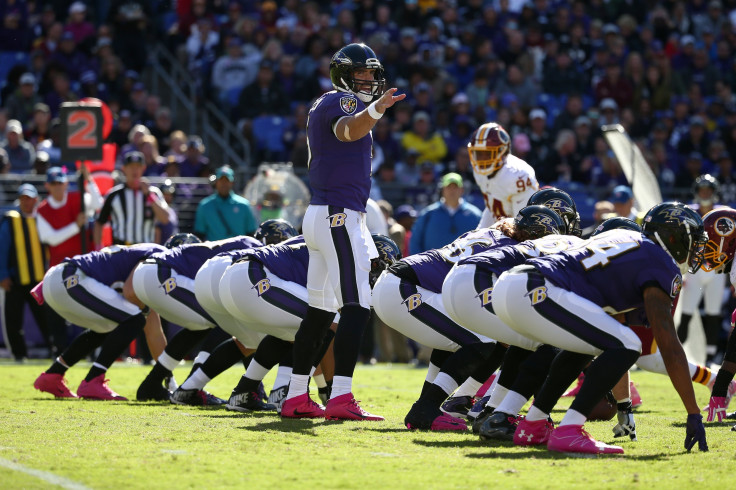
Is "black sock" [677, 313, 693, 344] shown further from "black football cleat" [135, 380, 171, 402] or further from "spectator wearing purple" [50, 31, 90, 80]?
"spectator wearing purple" [50, 31, 90, 80]

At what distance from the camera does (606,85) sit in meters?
17.7

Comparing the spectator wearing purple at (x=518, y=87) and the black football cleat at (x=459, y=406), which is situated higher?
the spectator wearing purple at (x=518, y=87)

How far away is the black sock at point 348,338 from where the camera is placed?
658 cm

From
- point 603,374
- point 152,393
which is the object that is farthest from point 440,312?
point 152,393

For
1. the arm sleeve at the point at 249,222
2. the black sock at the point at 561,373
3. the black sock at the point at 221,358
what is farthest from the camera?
the arm sleeve at the point at 249,222

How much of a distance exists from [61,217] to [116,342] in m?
4.54

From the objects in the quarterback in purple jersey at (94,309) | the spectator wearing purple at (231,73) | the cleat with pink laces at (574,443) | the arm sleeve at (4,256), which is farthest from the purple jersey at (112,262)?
the spectator wearing purple at (231,73)

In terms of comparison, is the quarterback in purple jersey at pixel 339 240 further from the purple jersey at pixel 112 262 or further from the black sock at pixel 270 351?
the purple jersey at pixel 112 262

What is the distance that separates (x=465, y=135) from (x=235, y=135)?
3.26 m

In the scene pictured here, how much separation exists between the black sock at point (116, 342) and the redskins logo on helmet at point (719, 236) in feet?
13.6

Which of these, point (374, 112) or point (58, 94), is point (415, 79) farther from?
point (374, 112)

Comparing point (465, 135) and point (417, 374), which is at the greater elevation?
point (465, 135)

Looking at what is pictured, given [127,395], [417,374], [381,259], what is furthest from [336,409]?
[417,374]

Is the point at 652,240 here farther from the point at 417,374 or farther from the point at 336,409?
the point at 417,374
